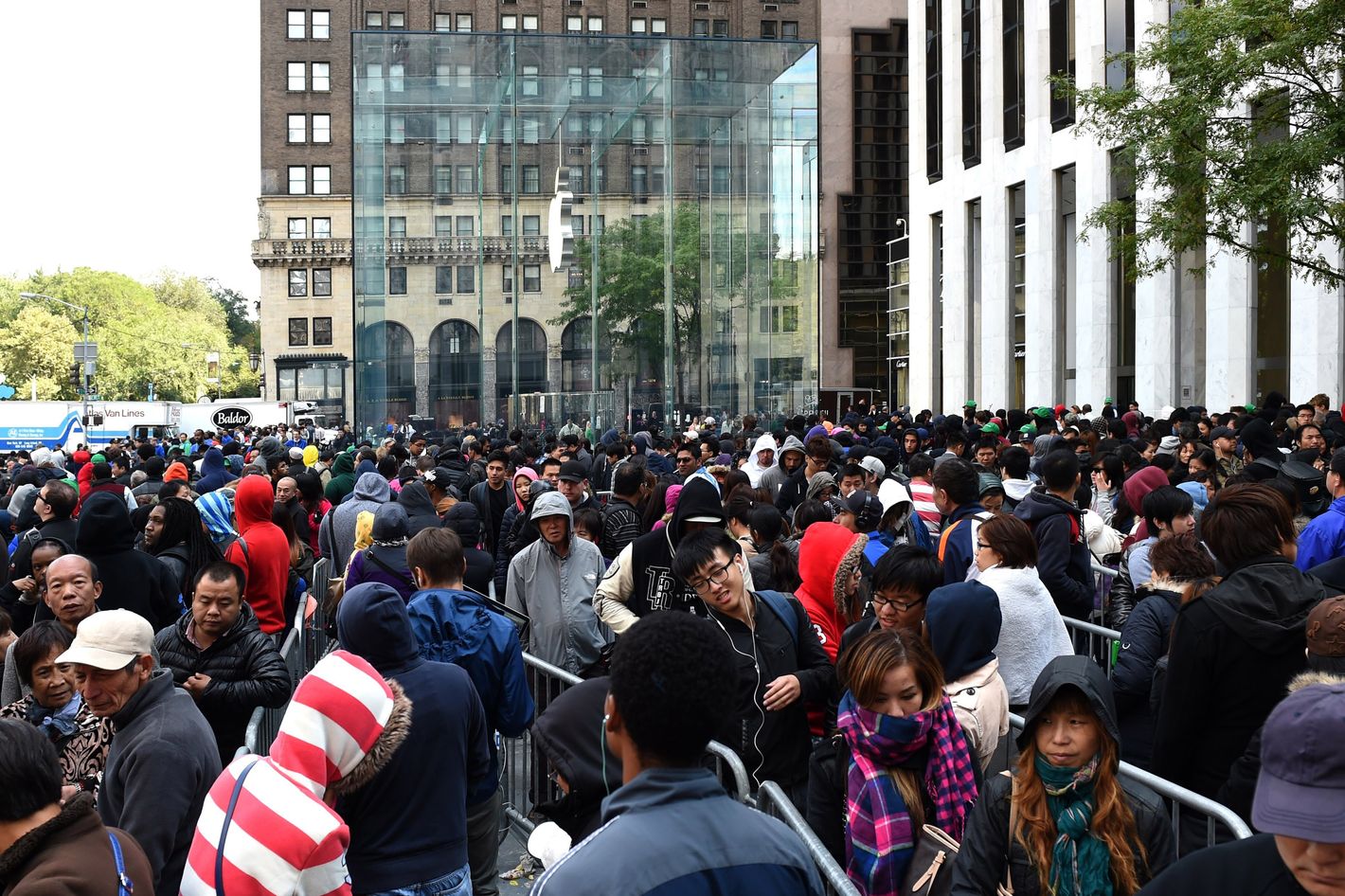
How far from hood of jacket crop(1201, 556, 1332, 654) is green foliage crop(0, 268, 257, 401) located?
98.9 m

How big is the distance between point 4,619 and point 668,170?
23.4 meters

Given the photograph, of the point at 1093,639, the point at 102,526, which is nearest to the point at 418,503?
the point at 102,526

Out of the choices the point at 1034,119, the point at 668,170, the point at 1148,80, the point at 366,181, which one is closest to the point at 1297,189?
the point at 668,170

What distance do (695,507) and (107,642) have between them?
124 inches

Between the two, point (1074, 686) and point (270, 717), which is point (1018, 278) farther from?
point (1074, 686)

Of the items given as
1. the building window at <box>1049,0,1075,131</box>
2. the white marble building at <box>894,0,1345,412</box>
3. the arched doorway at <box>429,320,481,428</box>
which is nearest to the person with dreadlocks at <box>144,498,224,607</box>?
the arched doorway at <box>429,320,481,428</box>

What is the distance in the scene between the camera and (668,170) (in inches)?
1135

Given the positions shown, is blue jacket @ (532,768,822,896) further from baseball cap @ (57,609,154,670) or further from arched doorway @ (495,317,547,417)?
arched doorway @ (495,317,547,417)

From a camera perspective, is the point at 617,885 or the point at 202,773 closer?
the point at 617,885

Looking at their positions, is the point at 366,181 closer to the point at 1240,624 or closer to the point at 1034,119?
the point at 1034,119

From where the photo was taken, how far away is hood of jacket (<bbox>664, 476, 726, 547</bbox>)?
705 cm

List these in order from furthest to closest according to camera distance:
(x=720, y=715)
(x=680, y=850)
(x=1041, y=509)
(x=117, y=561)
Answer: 1. (x=1041, y=509)
2. (x=117, y=561)
3. (x=720, y=715)
4. (x=680, y=850)

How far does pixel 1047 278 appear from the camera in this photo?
129 ft

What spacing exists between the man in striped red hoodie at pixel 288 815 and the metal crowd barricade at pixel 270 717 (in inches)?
43.3
